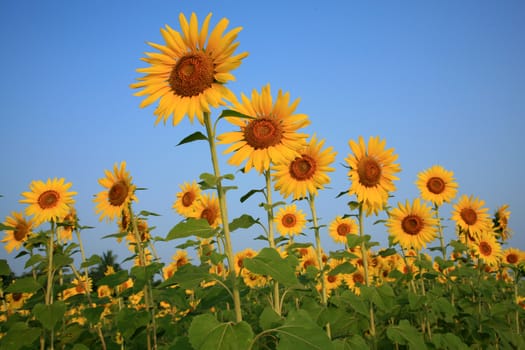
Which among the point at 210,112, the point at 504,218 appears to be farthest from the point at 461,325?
the point at 210,112

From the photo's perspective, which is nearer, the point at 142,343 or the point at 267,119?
the point at 267,119

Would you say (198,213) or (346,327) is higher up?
(198,213)

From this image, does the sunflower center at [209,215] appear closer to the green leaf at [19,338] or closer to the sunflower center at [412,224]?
the green leaf at [19,338]

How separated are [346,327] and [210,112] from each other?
3.11 metres

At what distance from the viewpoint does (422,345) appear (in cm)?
418

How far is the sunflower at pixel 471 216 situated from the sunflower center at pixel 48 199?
7.00m

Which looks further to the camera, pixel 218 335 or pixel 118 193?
pixel 118 193

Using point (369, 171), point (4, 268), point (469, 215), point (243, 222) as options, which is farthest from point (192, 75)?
point (469, 215)

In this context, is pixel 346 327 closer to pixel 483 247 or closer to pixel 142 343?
pixel 142 343

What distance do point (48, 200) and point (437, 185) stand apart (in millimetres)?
6714

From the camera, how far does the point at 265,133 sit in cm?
389

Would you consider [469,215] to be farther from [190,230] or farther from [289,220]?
[190,230]

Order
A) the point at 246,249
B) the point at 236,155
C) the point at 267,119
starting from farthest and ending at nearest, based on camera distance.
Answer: the point at 246,249
the point at 267,119
the point at 236,155

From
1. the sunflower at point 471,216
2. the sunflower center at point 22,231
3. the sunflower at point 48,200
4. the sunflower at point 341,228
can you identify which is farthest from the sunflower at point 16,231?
the sunflower at point 471,216
